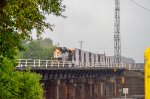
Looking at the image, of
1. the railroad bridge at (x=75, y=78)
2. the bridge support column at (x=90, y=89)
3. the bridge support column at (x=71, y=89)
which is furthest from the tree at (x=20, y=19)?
the bridge support column at (x=90, y=89)

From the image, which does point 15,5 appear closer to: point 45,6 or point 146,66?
point 45,6

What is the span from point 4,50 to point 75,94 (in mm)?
52779

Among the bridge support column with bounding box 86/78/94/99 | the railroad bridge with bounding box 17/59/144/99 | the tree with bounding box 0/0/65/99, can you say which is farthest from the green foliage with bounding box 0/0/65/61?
the bridge support column with bounding box 86/78/94/99

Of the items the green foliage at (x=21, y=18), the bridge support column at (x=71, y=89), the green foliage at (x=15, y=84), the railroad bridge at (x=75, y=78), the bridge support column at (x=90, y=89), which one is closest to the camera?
the green foliage at (x=21, y=18)

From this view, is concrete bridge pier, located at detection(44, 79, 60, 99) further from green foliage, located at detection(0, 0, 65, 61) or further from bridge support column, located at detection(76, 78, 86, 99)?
green foliage, located at detection(0, 0, 65, 61)

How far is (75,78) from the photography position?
63.9m

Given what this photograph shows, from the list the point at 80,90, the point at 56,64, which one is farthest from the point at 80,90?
the point at 56,64

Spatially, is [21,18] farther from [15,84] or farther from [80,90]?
[80,90]

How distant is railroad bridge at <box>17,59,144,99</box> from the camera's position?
166 ft

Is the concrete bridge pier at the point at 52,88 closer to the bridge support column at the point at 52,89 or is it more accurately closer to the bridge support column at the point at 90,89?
the bridge support column at the point at 52,89

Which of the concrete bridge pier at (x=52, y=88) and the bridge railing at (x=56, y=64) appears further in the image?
the concrete bridge pier at (x=52, y=88)

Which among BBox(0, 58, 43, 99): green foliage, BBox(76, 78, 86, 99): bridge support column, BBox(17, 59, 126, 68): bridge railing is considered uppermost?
BBox(17, 59, 126, 68): bridge railing

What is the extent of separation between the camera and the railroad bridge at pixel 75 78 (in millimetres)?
50738

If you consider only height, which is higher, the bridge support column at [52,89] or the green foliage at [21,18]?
the green foliage at [21,18]
